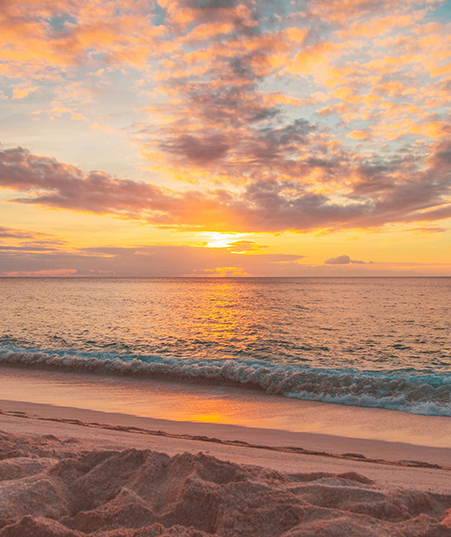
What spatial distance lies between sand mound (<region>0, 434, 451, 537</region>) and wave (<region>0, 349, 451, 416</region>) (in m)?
7.56

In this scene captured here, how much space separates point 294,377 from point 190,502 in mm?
10083

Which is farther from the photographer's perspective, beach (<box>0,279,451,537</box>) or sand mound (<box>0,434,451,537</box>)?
beach (<box>0,279,451,537</box>)

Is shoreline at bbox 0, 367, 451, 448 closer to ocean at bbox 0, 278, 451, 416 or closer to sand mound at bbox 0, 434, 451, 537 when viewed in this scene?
ocean at bbox 0, 278, 451, 416

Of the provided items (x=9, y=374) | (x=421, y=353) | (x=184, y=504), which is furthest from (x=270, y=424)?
(x=421, y=353)

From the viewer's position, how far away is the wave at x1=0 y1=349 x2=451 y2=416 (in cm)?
1098

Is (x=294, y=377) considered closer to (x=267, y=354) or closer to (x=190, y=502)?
(x=267, y=354)

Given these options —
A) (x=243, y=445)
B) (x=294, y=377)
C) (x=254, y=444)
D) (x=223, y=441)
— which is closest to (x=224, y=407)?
(x=294, y=377)

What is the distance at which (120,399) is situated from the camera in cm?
1151

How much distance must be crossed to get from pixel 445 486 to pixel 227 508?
11.5 feet

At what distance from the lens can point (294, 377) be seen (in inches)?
507

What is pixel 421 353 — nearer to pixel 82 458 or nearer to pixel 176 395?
pixel 176 395

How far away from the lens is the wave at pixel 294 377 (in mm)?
10977

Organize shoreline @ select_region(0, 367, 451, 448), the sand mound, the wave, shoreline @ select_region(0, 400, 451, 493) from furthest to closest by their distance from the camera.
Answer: the wave < shoreline @ select_region(0, 367, 451, 448) < shoreline @ select_region(0, 400, 451, 493) < the sand mound

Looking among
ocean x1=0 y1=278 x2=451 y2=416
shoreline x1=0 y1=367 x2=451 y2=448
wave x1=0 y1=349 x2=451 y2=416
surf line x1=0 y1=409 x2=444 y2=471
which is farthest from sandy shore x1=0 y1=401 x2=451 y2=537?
ocean x1=0 y1=278 x2=451 y2=416
